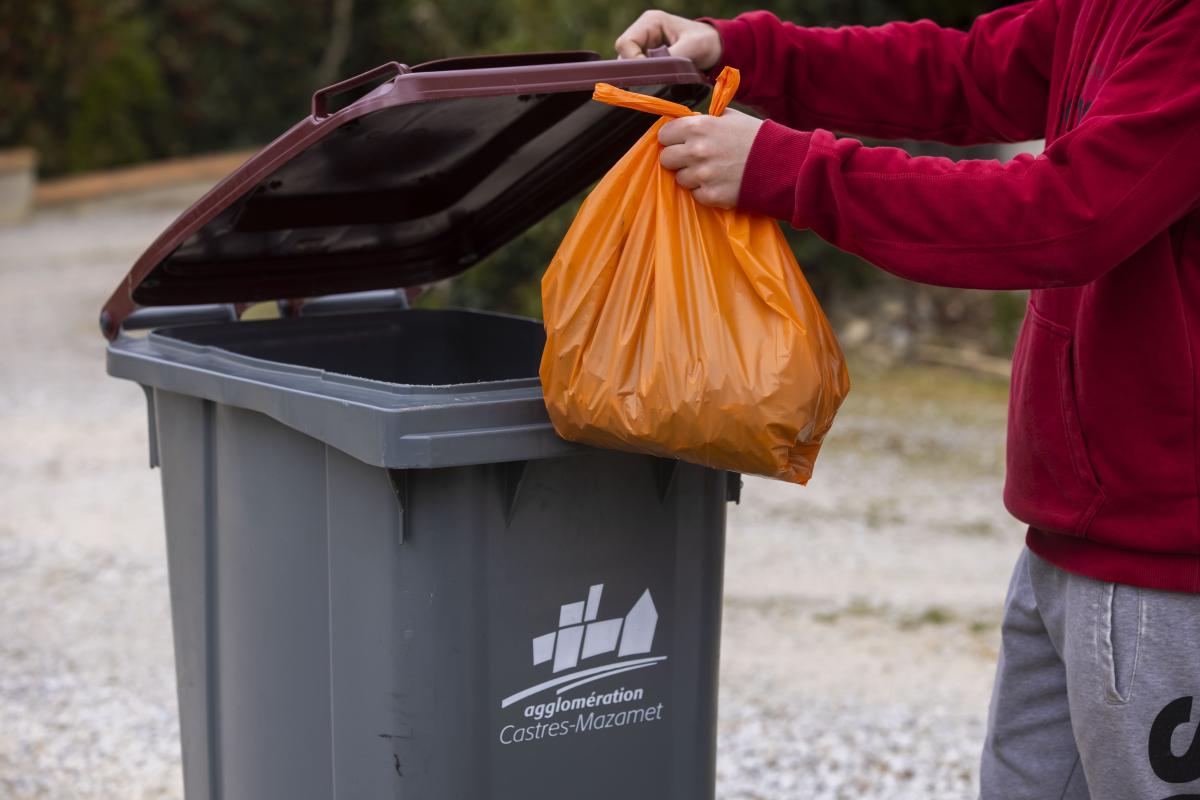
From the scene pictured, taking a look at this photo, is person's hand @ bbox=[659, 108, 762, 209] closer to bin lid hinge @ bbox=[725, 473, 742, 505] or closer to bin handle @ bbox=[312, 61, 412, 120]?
bin handle @ bbox=[312, 61, 412, 120]

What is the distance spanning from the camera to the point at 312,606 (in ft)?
7.52

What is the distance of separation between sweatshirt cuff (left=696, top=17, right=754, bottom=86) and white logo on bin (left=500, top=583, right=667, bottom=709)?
914 mm

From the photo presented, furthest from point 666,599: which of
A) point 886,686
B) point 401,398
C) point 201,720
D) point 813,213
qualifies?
point 886,686

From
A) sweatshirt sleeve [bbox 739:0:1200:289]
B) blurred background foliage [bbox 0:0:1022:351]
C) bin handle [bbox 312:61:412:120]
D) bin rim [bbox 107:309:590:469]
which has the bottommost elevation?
bin rim [bbox 107:309:590:469]

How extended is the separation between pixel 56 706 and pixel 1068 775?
10.0ft

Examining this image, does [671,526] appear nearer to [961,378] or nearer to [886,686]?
[886,686]

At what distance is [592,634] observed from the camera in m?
2.21

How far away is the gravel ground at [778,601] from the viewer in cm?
385

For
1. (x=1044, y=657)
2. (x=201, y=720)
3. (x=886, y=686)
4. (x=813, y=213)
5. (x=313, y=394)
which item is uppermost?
(x=813, y=213)

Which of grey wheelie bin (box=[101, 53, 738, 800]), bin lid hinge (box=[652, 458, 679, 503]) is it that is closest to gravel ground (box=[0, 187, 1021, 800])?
grey wheelie bin (box=[101, 53, 738, 800])

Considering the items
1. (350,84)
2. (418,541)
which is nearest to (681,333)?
(418,541)

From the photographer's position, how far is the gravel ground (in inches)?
151

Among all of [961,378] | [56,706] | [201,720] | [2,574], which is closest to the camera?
[201,720]

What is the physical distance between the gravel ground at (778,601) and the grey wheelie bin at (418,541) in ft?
4.53
